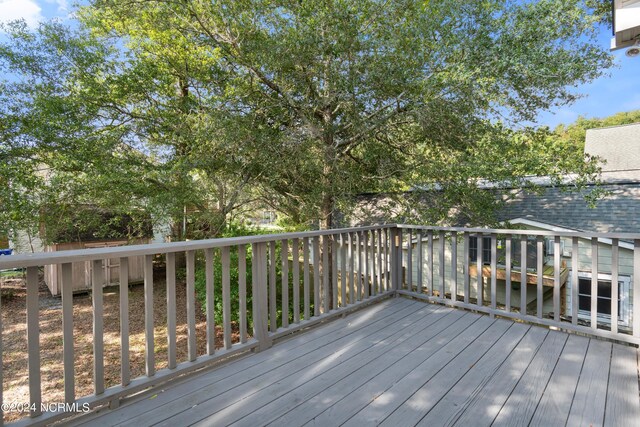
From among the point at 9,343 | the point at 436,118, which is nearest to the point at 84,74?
the point at 9,343

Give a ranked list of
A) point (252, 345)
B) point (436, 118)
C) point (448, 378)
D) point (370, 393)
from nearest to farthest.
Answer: point (370, 393), point (448, 378), point (252, 345), point (436, 118)

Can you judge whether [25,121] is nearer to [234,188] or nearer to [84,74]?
[84,74]

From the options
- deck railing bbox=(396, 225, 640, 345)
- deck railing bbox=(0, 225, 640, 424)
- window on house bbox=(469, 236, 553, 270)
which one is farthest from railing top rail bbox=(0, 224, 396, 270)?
window on house bbox=(469, 236, 553, 270)

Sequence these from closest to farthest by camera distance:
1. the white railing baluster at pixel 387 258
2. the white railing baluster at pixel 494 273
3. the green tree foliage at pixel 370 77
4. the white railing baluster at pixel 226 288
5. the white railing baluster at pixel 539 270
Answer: the white railing baluster at pixel 226 288, the white railing baluster at pixel 539 270, the white railing baluster at pixel 494 273, the white railing baluster at pixel 387 258, the green tree foliage at pixel 370 77

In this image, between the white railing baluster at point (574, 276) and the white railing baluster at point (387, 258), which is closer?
the white railing baluster at point (574, 276)

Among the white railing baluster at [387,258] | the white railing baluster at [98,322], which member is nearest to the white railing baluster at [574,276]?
the white railing baluster at [387,258]

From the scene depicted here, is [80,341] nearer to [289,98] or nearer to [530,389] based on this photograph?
[289,98]

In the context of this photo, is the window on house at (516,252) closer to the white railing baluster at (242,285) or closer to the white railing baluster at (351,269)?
the white railing baluster at (351,269)

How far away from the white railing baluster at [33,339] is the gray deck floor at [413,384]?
29 cm

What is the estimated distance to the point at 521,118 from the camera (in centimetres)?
491

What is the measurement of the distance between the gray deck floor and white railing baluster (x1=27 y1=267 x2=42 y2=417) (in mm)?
294

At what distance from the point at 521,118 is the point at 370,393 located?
16.1ft

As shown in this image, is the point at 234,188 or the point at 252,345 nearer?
the point at 252,345

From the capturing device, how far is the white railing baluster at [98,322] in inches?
64.1
